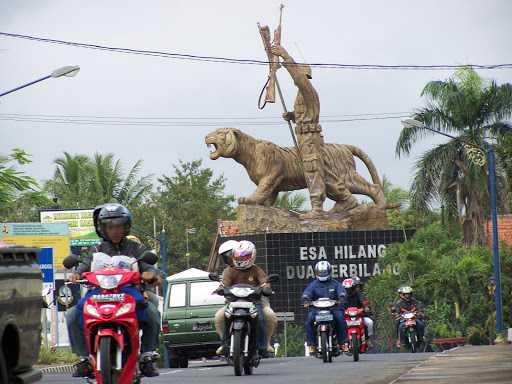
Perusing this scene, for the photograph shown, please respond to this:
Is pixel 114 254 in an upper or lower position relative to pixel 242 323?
upper

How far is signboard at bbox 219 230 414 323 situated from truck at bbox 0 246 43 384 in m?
39.9

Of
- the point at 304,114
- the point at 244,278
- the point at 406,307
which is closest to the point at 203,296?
the point at 406,307

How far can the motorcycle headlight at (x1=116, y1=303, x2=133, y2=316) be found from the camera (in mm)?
12812

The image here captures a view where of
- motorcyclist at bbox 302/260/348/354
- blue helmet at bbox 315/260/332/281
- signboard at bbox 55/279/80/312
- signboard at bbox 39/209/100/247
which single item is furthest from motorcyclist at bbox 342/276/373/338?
signboard at bbox 39/209/100/247

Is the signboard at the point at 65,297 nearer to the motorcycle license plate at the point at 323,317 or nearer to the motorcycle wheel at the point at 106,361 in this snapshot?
the motorcycle license plate at the point at 323,317

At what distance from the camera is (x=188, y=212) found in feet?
266

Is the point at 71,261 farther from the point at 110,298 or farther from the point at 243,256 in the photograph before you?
the point at 243,256

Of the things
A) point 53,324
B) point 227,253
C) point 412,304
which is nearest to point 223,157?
point 53,324

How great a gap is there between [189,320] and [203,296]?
0.91 meters

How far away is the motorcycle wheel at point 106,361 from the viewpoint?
12648 millimetres

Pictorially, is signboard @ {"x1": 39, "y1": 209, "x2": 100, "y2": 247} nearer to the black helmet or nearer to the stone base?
the stone base

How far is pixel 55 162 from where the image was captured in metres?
81.0

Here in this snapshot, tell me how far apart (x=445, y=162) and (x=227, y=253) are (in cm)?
3863

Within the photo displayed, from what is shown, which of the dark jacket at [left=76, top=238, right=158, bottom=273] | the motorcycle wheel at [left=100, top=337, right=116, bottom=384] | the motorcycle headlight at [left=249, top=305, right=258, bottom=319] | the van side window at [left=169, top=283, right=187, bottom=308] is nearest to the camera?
the motorcycle wheel at [left=100, top=337, right=116, bottom=384]
